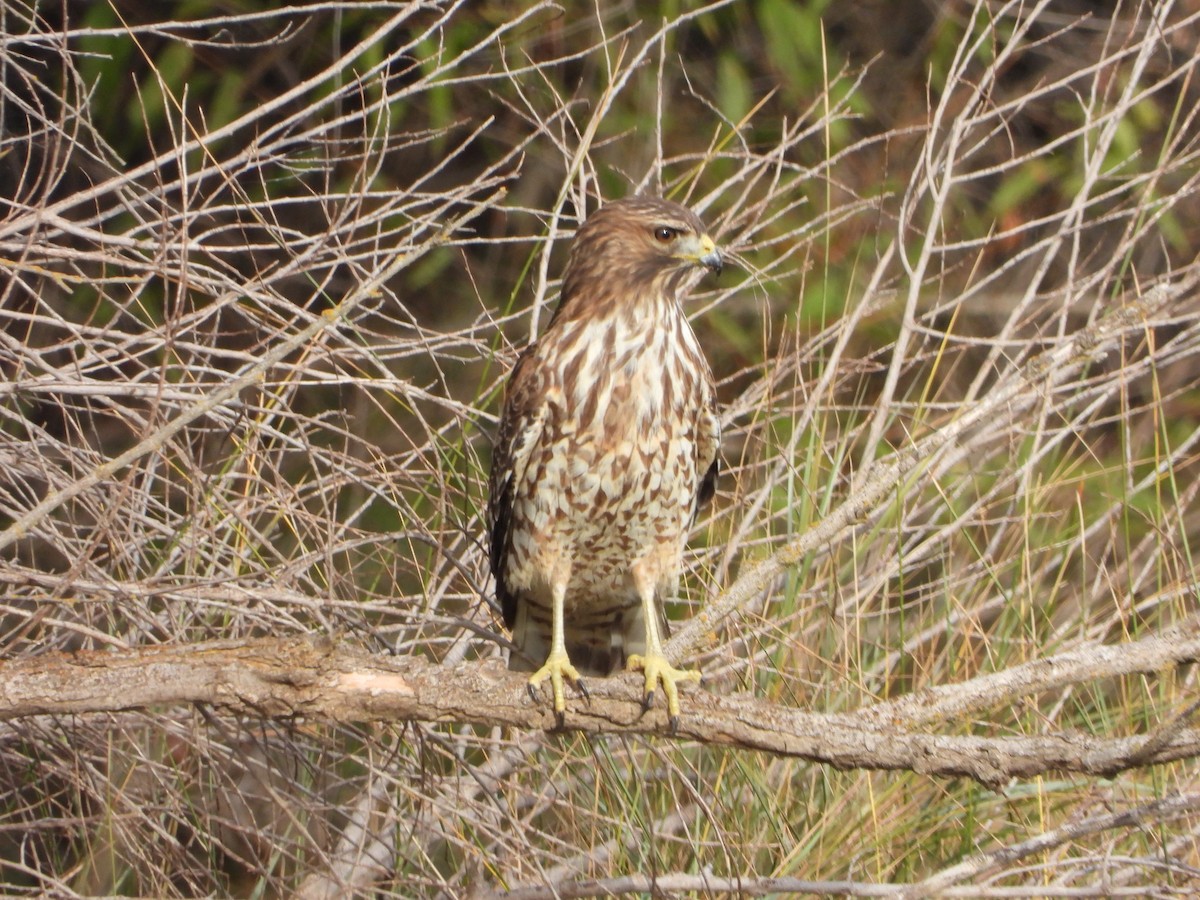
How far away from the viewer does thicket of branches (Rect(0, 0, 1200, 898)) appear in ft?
9.44

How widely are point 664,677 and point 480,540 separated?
1.01 m

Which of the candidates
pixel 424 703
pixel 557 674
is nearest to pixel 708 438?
pixel 557 674

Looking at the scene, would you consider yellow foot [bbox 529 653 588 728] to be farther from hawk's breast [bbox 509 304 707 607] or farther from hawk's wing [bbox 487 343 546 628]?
hawk's wing [bbox 487 343 546 628]

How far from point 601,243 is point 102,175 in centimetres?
280

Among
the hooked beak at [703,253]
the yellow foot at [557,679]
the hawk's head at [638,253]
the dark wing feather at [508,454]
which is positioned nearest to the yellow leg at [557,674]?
the yellow foot at [557,679]

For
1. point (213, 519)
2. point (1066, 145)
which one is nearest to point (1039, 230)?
point (1066, 145)

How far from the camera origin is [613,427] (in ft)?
11.1

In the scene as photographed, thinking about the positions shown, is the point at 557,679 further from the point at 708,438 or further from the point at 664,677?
the point at 708,438

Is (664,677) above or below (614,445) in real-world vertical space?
below

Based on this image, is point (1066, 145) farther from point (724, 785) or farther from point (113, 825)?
point (113, 825)

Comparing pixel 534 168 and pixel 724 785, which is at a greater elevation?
pixel 534 168

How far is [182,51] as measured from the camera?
5.07 metres

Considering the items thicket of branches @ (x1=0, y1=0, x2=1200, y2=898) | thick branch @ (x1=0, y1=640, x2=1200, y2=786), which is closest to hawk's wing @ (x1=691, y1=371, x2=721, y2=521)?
thicket of branches @ (x1=0, y1=0, x2=1200, y2=898)

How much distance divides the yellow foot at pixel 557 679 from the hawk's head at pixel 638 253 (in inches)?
31.9
